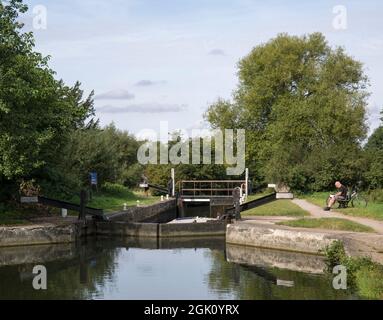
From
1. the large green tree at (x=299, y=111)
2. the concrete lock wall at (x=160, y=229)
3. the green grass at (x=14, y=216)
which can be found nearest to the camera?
the green grass at (x=14, y=216)

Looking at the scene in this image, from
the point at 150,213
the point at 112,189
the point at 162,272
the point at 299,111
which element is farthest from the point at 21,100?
the point at 299,111

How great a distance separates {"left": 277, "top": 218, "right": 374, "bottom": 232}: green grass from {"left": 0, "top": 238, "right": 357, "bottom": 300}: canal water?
1.73 metres

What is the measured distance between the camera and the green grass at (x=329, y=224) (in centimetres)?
1965

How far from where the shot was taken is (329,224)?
20578 millimetres

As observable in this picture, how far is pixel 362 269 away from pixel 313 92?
115ft

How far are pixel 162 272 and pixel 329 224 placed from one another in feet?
21.6

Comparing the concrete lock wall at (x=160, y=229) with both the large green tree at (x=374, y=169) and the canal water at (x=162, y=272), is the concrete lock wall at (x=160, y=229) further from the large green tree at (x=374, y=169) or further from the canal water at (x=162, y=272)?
the large green tree at (x=374, y=169)

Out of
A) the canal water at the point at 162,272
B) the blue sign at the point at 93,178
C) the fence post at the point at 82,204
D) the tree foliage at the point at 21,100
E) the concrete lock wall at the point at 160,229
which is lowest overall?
the canal water at the point at 162,272

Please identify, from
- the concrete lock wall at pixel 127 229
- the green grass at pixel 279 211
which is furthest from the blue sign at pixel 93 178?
the green grass at pixel 279 211

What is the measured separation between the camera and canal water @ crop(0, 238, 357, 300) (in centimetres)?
1423

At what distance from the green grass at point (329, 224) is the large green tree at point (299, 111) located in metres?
16.2

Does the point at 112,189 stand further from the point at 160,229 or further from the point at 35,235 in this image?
the point at 35,235

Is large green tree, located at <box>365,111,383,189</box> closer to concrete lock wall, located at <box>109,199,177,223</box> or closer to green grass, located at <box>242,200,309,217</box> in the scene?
green grass, located at <box>242,200,309,217</box>
